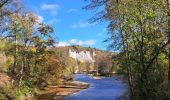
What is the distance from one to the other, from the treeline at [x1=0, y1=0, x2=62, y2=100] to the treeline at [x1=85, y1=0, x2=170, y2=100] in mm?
13555

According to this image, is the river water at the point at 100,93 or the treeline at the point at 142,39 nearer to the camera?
the treeline at the point at 142,39

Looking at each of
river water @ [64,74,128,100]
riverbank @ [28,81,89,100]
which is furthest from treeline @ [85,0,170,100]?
riverbank @ [28,81,89,100]

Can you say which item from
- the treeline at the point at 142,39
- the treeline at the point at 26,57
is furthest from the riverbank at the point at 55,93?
the treeline at the point at 142,39

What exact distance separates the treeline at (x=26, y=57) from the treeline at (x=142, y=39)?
44.5ft

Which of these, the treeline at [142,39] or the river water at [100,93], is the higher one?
the treeline at [142,39]

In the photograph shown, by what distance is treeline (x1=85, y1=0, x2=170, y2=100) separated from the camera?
21.4m

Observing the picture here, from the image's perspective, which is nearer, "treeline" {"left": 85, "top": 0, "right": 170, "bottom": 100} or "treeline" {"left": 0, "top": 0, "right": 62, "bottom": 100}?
"treeline" {"left": 85, "top": 0, "right": 170, "bottom": 100}

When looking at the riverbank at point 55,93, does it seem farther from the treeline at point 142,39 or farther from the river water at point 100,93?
the treeline at point 142,39

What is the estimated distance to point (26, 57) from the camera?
49594 millimetres

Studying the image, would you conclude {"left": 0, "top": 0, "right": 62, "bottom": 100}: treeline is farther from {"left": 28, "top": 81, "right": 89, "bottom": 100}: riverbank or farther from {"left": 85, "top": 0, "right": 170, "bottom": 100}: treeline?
{"left": 85, "top": 0, "right": 170, "bottom": 100}: treeline

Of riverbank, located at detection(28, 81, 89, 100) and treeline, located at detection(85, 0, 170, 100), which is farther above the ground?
treeline, located at detection(85, 0, 170, 100)

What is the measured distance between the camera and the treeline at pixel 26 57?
39.3 metres

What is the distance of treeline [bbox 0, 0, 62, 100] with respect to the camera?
39.3 metres

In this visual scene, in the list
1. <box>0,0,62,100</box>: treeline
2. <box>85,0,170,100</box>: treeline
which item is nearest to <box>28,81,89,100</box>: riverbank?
<box>0,0,62,100</box>: treeline
